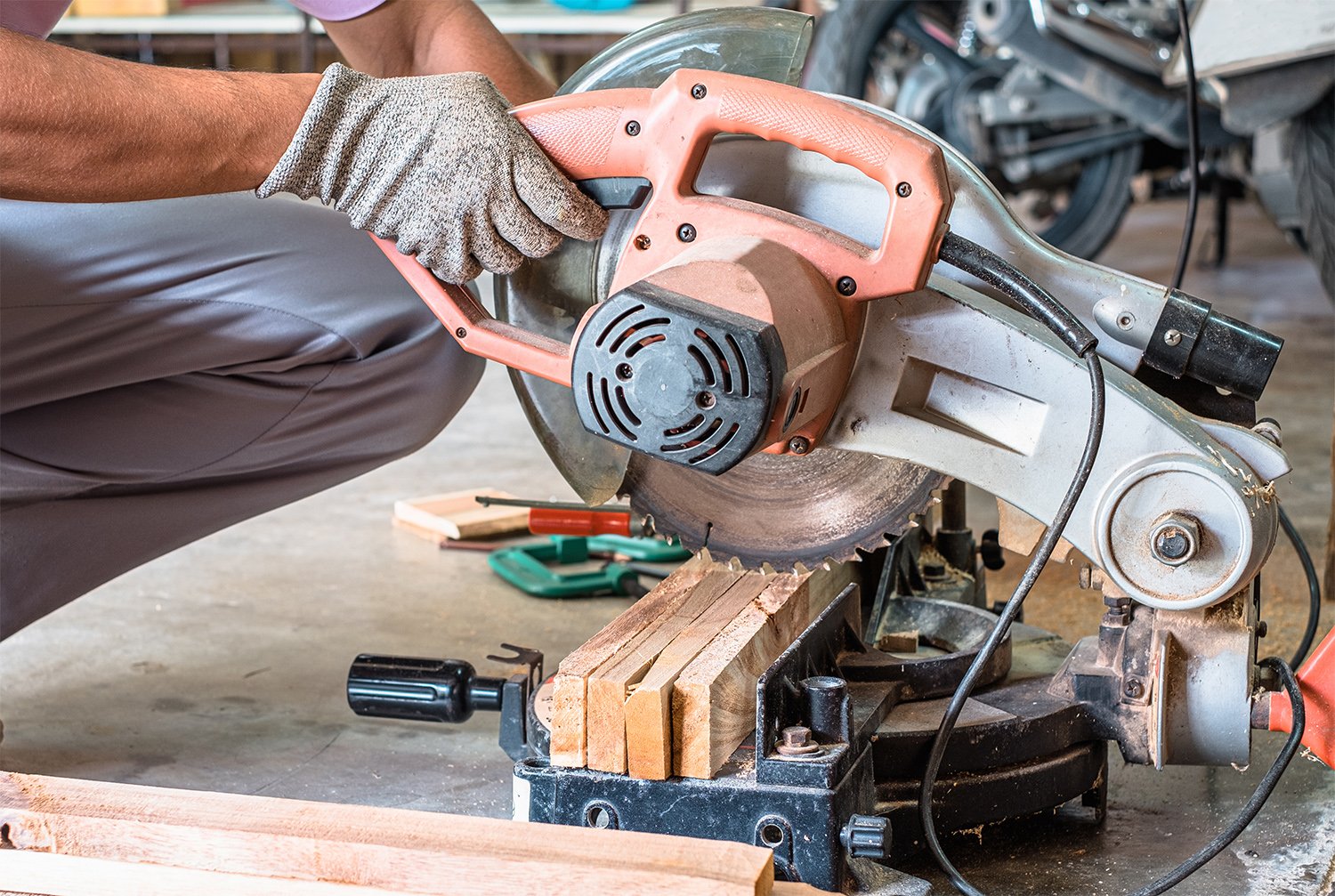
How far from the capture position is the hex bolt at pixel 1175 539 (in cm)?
125

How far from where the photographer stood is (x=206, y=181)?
1356mm

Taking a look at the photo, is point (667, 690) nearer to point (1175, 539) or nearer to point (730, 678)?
point (730, 678)

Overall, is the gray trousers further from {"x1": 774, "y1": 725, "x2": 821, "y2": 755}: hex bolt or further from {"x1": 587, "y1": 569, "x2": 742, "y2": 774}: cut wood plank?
{"x1": 774, "y1": 725, "x2": 821, "y2": 755}: hex bolt

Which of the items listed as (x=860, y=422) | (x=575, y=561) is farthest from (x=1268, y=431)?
(x=575, y=561)

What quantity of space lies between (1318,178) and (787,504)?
2.26m

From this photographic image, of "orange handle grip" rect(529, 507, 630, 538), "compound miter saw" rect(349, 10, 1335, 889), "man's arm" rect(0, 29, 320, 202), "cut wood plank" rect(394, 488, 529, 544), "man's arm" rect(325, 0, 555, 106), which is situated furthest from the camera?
"cut wood plank" rect(394, 488, 529, 544)

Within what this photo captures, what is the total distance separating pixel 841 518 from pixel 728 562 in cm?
15

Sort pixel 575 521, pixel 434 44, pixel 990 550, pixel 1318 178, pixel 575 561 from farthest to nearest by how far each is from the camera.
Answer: pixel 1318 178
pixel 575 561
pixel 575 521
pixel 990 550
pixel 434 44

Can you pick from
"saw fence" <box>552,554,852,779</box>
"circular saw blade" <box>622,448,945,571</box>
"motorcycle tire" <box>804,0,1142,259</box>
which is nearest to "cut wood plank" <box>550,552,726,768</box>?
"saw fence" <box>552,554,852,779</box>

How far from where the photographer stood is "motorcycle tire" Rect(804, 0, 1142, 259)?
4996 mm

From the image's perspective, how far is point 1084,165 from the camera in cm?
513

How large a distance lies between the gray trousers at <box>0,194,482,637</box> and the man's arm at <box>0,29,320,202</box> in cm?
29

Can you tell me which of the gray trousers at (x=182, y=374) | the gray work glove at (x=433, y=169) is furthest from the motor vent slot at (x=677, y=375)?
the gray trousers at (x=182, y=374)

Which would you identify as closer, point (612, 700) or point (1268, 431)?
point (612, 700)
